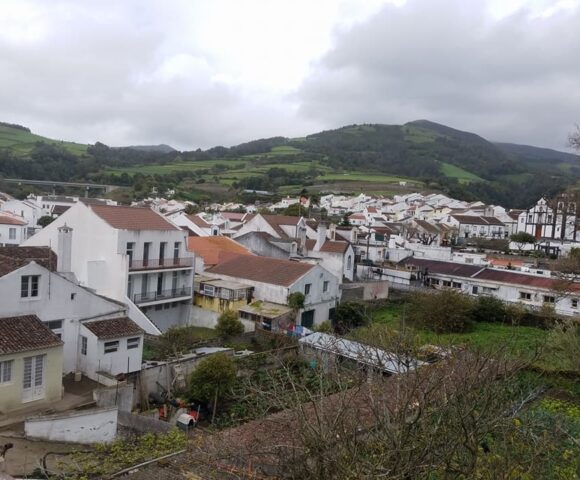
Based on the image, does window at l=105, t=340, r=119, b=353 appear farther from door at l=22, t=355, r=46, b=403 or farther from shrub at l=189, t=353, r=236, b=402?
shrub at l=189, t=353, r=236, b=402

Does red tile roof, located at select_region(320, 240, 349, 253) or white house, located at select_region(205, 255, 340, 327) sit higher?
red tile roof, located at select_region(320, 240, 349, 253)

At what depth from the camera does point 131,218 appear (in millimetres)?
28500

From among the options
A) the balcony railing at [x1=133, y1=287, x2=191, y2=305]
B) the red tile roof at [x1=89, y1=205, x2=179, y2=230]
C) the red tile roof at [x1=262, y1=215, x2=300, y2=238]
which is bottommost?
the balcony railing at [x1=133, y1=287, x2=191, y2=305]

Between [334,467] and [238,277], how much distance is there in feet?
85.0

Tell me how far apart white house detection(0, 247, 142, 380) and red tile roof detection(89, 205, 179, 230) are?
19.1ft

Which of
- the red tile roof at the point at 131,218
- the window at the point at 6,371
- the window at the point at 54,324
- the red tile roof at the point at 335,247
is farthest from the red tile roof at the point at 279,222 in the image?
the window at the point at 6,371

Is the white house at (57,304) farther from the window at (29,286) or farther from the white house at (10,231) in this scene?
the white house at (10,231)

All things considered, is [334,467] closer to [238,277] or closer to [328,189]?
[238,277]

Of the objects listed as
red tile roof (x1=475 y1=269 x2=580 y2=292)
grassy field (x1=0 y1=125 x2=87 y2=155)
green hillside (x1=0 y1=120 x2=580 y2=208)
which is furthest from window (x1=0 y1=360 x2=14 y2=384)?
grassy field (x1=0 y1=125 x2=87 y2=155)

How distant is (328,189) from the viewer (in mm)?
129375

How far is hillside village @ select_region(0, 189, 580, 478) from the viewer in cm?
1591

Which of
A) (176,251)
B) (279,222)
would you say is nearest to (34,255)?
(176,251)

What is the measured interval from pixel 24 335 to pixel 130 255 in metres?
10.5

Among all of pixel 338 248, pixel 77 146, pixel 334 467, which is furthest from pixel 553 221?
pixel 77 146
